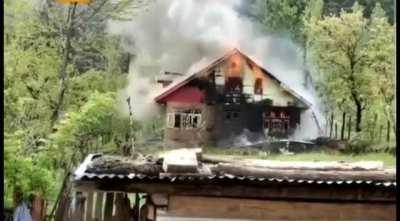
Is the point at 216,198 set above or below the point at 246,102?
below

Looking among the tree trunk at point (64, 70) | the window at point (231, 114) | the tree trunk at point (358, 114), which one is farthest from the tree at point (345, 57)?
the tree trunk at point (64, 70)

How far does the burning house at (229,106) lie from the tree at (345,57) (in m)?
0.10

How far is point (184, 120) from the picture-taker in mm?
1807

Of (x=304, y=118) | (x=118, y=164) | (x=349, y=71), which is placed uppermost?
(x=349, y=71)

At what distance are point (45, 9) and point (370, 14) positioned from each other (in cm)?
82

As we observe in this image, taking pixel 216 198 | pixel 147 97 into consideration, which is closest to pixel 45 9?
pixel 147 97

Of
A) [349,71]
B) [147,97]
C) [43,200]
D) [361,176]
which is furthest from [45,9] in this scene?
[361,176]

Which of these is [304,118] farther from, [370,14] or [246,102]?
[370,14]

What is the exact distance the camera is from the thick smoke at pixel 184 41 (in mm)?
1767

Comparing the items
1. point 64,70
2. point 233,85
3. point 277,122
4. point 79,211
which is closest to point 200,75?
point 233,85

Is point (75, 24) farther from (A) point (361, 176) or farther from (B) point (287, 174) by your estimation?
(A) point (361, 176)

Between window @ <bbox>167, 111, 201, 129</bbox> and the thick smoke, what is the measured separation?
0.20 feet

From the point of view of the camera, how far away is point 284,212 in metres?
1.80

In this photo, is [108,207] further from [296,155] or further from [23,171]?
[296,155]
